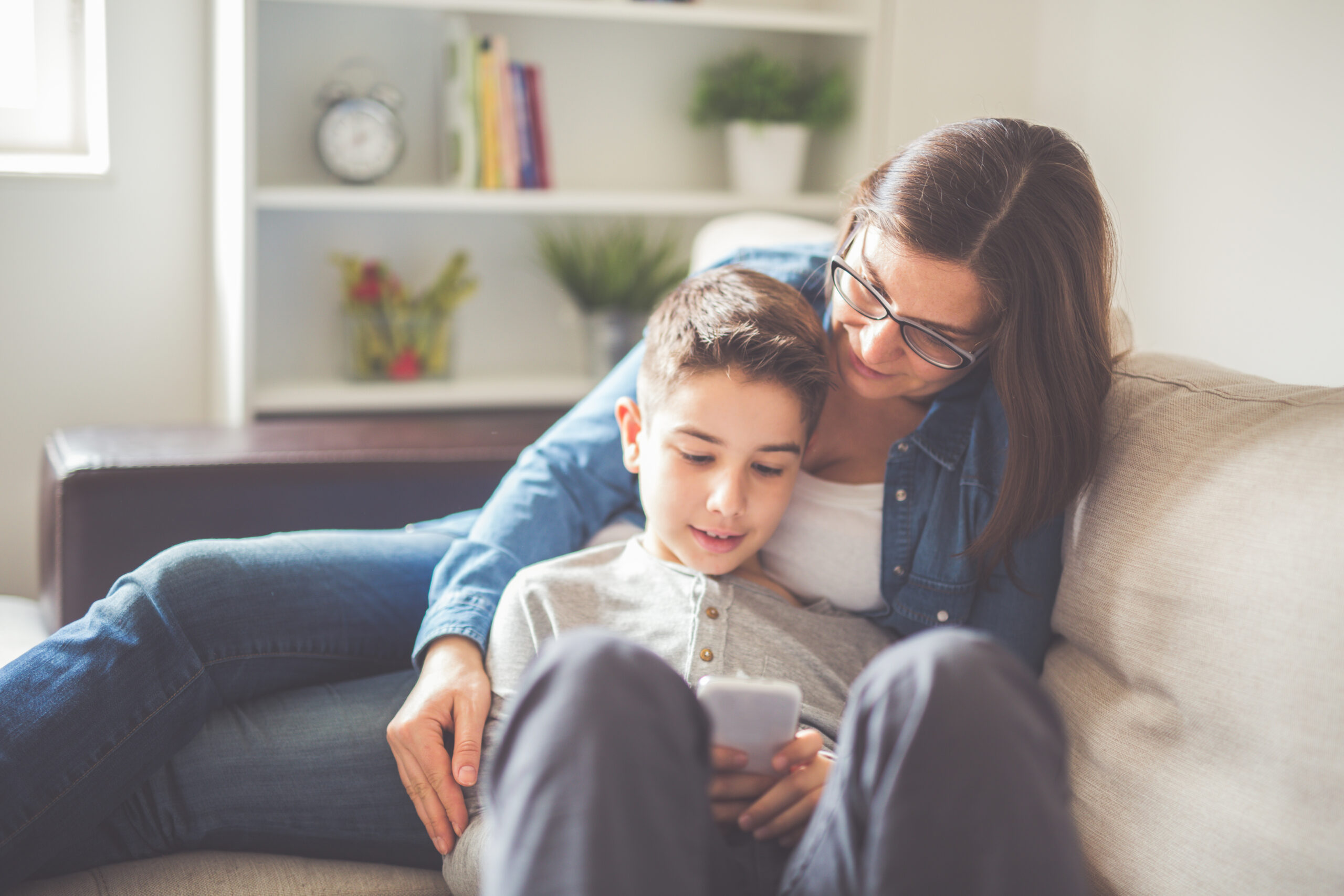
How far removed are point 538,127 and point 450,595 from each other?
4.74ft

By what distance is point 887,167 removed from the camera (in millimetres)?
1122

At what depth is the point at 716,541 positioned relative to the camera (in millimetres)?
1104

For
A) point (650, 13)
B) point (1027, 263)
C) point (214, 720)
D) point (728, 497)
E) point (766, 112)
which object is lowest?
point (214, 720)

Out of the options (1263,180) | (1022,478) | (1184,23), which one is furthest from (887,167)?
(1184,23)

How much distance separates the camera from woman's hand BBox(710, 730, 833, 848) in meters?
0.87

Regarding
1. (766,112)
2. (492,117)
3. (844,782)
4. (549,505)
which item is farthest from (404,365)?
(844,782)

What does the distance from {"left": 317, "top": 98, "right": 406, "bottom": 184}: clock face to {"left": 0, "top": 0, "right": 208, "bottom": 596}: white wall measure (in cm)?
26

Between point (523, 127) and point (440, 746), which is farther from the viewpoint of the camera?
point (523, 127)

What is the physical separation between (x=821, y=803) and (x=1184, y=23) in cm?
154

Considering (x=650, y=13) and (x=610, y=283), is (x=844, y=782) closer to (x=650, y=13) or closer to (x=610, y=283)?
(x=610, y=283)

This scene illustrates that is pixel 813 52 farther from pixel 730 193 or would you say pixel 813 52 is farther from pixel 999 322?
pixel 999 322

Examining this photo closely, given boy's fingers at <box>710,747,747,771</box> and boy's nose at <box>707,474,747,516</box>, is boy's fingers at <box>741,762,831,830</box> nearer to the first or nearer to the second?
boy's fingers at <box>710,747,747,771</box>

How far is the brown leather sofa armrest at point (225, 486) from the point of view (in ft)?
4.42

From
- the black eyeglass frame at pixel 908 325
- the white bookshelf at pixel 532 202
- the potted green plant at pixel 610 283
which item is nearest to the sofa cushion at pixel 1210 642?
the black eyeglass frame at pixel 908 325
